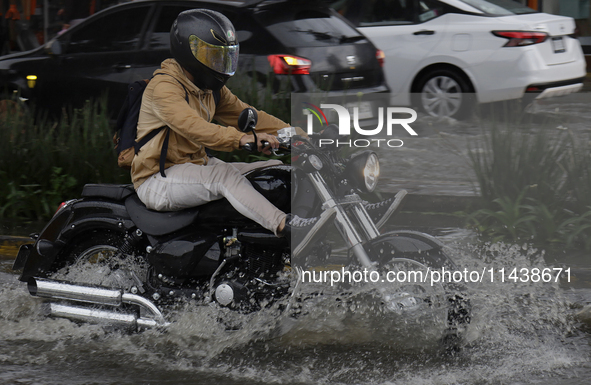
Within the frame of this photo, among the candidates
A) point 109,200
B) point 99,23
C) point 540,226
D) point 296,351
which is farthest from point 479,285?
point 99,23

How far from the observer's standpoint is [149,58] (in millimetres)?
7449

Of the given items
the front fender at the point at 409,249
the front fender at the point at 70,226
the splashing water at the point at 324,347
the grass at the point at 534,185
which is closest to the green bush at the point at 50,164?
the front fender at the point at 70,226

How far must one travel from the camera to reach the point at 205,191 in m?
3.70

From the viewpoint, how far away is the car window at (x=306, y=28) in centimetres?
707

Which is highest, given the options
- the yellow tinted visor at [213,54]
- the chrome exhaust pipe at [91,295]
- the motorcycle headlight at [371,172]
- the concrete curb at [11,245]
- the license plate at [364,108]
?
the yellow tinted visor at [213,54]

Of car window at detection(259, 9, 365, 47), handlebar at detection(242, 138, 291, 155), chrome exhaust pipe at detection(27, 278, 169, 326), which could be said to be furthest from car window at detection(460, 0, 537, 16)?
chrome exhaust pipe at detection(27, 278, 169, 326)

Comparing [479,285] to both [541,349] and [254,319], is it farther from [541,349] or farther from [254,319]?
[254,319]

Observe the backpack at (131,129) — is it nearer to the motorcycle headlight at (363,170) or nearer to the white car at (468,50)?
the motorcycle headlight at (363,170)

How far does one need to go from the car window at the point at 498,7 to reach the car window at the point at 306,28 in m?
2.51

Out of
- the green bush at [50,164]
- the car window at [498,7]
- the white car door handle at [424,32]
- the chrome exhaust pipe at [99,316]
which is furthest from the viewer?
the white car door handle at [424,32]

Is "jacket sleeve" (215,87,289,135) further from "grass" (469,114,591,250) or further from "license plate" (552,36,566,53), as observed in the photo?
"license plate" (552,36,566,53)

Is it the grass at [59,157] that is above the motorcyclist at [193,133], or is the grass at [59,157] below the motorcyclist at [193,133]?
below

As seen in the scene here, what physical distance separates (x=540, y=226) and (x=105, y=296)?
300 cm

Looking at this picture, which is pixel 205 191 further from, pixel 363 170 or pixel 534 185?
pixel 534 185
